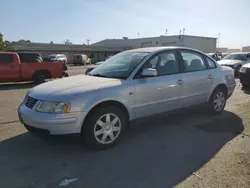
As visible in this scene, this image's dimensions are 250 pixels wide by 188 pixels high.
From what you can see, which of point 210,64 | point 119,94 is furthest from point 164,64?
point 210,64

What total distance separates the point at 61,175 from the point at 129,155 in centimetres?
111

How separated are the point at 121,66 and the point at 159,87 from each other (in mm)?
859

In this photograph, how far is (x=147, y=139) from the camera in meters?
4.58

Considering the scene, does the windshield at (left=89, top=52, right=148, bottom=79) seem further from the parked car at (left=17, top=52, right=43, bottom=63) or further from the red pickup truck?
the parked car at (left=17, top=52, right=43, bottom=63)

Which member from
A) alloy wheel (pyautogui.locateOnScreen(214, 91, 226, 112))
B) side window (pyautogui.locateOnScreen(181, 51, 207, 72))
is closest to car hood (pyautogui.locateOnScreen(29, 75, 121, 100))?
side window (pyautogui.locateOnScreen(181, 51, 207, 72))

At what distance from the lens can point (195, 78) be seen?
17.7ft

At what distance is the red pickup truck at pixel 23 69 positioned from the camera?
1215cm

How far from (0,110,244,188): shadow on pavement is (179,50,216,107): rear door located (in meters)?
0.69

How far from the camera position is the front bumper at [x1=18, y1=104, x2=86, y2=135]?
3.65m

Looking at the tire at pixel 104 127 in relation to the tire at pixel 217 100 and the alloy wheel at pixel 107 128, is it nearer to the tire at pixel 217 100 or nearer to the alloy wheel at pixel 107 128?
the alloy wheel at pixel 107 128

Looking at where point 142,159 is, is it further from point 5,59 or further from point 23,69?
point 5,59

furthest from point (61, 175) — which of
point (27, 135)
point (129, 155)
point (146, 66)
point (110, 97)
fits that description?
point (146, 66)

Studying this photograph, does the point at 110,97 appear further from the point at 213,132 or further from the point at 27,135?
the point at 213,132

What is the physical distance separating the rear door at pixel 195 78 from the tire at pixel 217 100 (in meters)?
0.29
